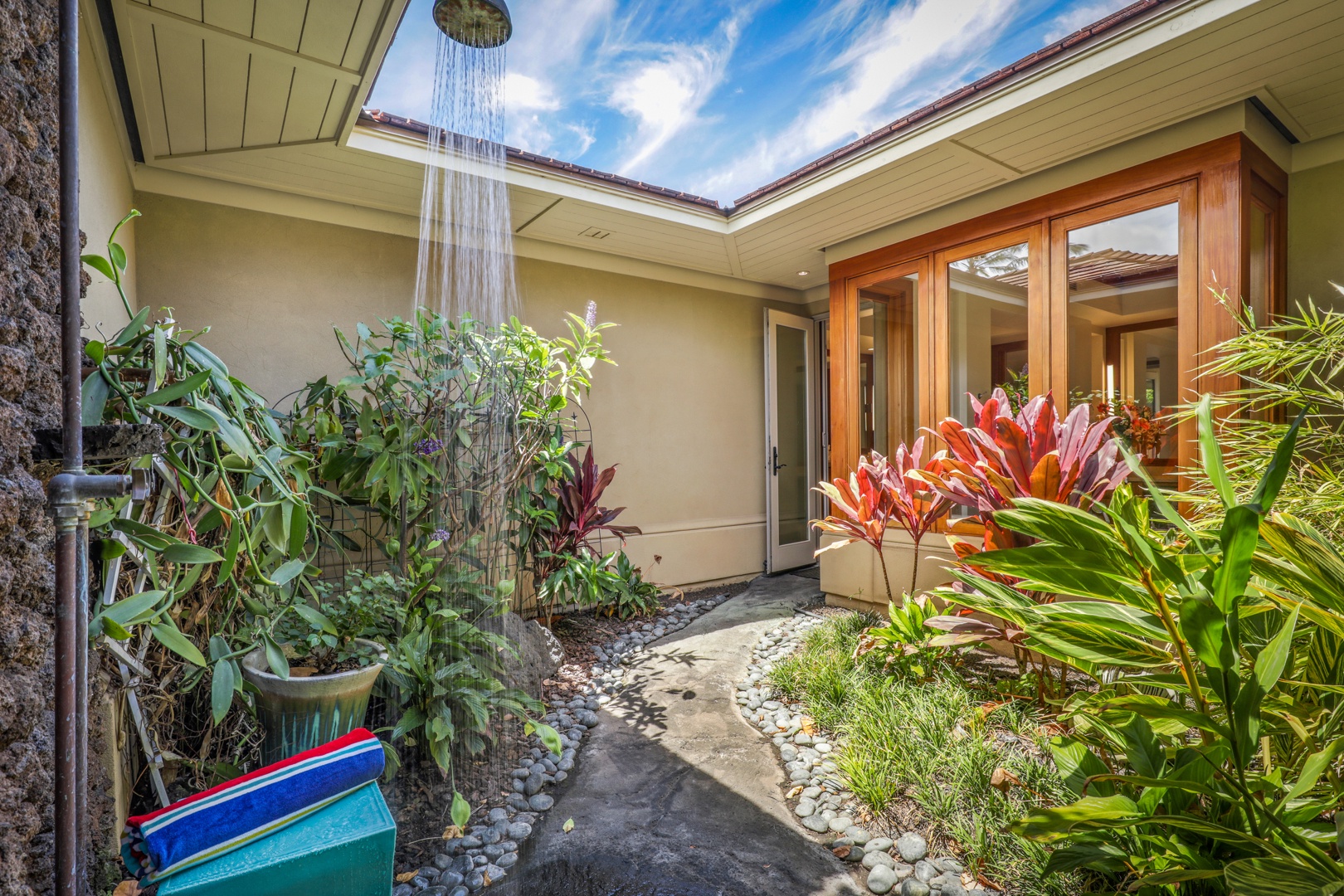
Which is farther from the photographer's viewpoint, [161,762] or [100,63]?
[100,63]

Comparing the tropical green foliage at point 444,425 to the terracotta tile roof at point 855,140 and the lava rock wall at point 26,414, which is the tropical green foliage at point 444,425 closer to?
the terracotta tile roof at point 855,140

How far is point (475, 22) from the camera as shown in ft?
7.84

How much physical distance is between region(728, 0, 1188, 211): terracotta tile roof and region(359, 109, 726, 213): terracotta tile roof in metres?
0.37

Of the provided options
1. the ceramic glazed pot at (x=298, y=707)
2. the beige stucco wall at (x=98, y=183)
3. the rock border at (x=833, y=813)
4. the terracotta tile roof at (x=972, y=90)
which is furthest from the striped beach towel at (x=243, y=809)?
the terracotta tile roof at (x=972, y=90)

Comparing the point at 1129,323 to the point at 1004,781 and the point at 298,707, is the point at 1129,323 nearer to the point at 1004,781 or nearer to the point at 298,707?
the point at 1004,781

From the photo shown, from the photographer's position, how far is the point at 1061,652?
1.09 metres

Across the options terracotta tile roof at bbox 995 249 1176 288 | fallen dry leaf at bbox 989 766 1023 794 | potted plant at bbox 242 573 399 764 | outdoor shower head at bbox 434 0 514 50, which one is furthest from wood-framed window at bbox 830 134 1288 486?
potted plant at bbox 242 573 399 764

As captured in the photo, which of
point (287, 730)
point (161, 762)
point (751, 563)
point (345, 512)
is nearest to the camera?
point (161, 762)

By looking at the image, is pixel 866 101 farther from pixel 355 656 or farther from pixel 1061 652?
pixel 355 656

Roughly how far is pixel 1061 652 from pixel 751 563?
428 cm

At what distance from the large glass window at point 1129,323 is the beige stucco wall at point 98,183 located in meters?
3.98

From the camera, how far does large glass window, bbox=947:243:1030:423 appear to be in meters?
3.44

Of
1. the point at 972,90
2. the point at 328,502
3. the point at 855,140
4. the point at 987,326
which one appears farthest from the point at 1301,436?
the point at 328,502

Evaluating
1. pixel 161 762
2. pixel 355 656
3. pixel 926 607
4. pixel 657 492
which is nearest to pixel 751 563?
pixel 657 492
